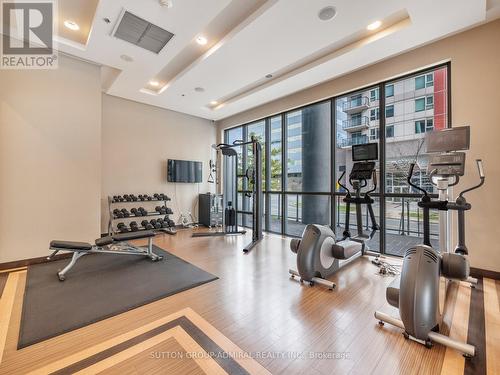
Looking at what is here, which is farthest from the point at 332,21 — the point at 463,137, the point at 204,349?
the point at 204,349

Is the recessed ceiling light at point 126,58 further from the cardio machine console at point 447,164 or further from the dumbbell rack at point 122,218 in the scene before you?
the cardio machine console at point 447,164

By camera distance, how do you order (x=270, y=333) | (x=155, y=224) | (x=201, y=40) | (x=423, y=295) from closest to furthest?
(x=423, y=295), (x=270, y=333), (x=201, y=40), (x=155, y=224)

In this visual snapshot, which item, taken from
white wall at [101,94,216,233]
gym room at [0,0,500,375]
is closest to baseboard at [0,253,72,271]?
gym room at [0,0,500,375]

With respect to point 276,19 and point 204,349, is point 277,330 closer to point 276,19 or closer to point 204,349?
point 204,349

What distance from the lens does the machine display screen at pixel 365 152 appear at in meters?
3.60

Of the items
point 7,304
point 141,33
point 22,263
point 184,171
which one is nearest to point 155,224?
point 184,171

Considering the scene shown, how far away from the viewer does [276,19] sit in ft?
9.45

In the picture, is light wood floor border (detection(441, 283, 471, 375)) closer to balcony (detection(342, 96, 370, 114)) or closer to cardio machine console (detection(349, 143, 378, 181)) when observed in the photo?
cardio machine console (detection(349, 143, 378, 181))

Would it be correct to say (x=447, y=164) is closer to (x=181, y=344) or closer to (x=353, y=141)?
(x=353, y=141)

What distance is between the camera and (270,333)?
1971 millimetres

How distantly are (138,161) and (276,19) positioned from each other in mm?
4746

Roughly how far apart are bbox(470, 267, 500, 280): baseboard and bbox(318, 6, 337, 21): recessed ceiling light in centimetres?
392

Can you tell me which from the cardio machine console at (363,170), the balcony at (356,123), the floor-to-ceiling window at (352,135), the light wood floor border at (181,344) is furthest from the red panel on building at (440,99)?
the light wood floor border at (181,344)

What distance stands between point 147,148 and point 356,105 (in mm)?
5244
